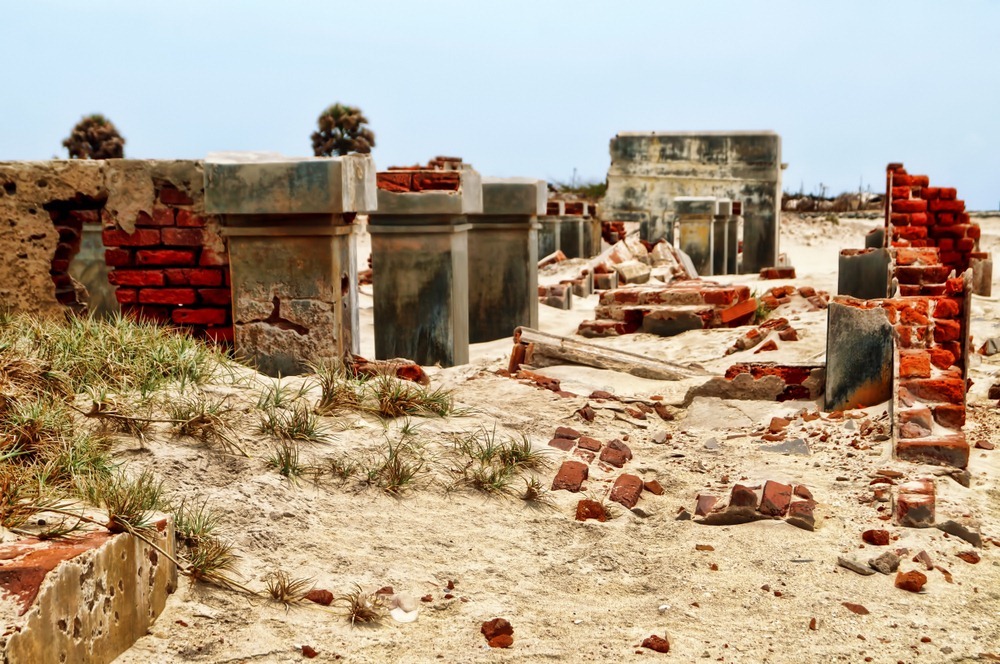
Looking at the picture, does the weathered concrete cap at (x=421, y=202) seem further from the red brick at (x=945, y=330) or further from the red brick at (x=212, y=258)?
the red brick at (x=945, y=330)

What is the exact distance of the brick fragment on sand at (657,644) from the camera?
3328mm

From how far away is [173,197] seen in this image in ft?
21.6

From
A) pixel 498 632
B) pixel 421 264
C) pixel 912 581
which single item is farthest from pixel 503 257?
pixel 498 632

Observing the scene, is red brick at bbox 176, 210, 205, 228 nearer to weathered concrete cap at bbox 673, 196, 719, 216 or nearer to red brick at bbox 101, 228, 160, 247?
red brick at bbox 101, 228, 160, 247

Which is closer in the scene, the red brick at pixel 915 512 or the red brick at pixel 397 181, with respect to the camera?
the red brick at pixel 915 512

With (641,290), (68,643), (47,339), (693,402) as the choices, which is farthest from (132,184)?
(641,290)

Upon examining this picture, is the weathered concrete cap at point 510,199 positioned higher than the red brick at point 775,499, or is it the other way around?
the weathered concrete cap at point 510,199

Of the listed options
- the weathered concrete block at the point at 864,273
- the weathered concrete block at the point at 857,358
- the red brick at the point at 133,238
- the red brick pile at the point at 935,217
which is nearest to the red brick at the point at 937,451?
the weathered concrete block at the point at 857,358

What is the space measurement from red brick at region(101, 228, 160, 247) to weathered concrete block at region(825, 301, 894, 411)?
4043mm

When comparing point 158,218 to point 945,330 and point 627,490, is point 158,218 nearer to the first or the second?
point 627,490

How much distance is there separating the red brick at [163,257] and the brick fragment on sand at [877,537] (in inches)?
167

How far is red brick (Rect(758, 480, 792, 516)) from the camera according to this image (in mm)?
4500

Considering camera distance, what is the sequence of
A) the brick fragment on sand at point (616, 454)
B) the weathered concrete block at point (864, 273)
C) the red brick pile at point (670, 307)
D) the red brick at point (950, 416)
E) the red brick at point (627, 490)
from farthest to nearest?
1. the weathered concrete block at point (864, 273)
2. the red brick pile at point (670, 307)
3. the red brick at point (950, 416)
4. the brick fragment on sand at point (616, 454)
5. the red brick at point (627, 490)

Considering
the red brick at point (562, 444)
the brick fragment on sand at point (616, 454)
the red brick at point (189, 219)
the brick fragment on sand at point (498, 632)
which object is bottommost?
the brick fragment on sand at point (498, 632)
